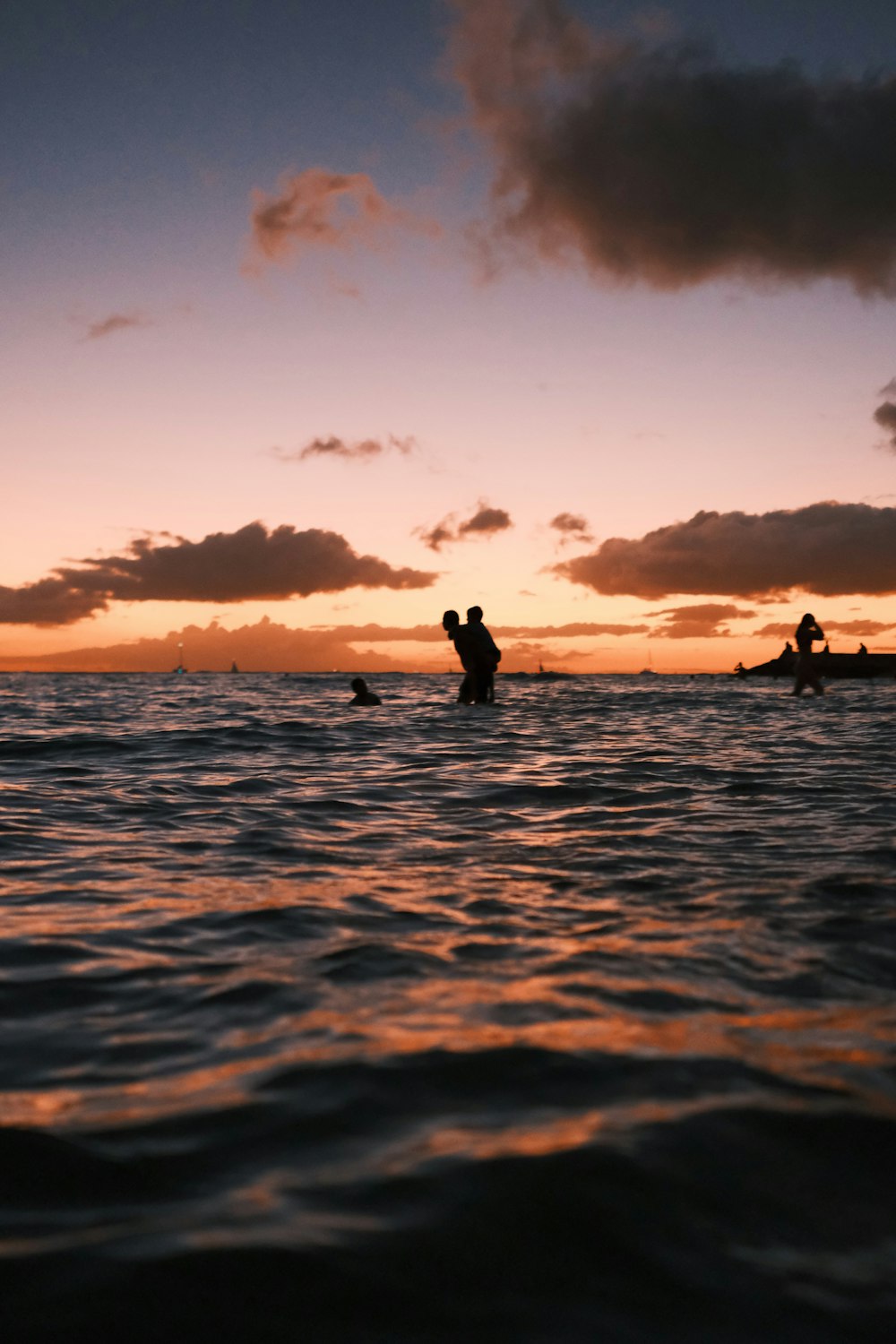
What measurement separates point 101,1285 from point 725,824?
5.91 metres

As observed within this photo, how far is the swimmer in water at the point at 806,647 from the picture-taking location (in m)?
24.2

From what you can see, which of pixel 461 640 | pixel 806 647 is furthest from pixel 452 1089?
pixel 806 647

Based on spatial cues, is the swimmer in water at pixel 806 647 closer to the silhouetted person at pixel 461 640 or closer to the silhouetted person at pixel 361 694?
the silhouetted person at pixel 461 640

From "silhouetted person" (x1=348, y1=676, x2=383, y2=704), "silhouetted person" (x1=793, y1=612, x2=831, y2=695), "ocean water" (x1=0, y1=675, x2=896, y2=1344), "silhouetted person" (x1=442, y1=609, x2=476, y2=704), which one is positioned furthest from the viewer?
"silhouetted person" (x1=348, y1=676, x2=383, y2=704)

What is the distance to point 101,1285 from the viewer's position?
1837 mm

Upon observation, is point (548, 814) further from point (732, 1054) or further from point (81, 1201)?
point (81, 1201)

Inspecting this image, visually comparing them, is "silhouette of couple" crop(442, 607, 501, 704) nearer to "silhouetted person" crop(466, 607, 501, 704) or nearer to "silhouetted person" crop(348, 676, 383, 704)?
"silhouetted person" crop(466, 607, 501, 704)

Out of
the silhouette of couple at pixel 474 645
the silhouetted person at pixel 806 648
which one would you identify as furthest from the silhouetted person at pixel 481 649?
the silhouetted person at pixel 806 648

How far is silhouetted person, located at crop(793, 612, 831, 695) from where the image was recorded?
79.3 feet

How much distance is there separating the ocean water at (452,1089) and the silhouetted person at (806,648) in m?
18.9

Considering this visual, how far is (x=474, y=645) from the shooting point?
71.2 feet

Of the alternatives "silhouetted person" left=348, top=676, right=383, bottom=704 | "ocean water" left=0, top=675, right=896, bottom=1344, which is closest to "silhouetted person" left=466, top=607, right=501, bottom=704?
"silhouetted person" left=348, top=676, right=383, bottom=704

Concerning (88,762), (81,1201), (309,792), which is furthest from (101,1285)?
(88,762)

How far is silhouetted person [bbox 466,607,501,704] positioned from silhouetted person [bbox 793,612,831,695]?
8.24 metres
